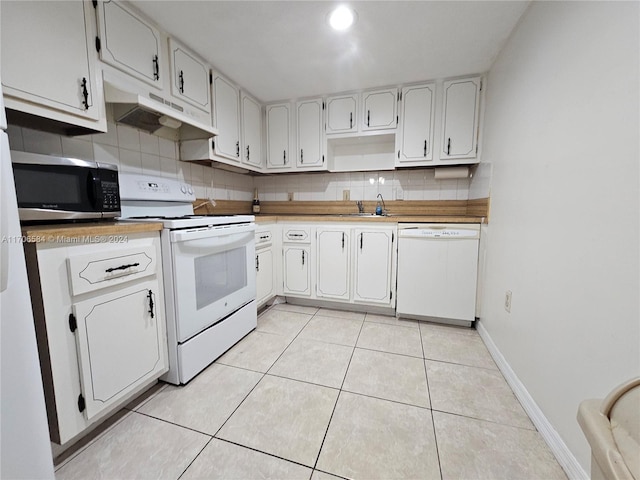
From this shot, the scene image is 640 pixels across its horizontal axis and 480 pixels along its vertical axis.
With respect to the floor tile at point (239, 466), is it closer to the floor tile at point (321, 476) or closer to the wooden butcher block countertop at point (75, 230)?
the floor tile at point (321, 476)

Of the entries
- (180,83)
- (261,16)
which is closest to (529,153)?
(261,16)

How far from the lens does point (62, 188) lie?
104 centimetres

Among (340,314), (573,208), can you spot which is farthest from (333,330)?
(573,208)

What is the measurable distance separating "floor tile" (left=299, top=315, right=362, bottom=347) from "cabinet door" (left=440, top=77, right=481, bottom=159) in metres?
1.72

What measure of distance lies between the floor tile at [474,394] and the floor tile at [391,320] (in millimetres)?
569

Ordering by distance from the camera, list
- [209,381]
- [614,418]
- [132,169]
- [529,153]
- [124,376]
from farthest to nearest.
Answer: [132,169]
[209,381]
[529,153]
[124,376]
[614,418]

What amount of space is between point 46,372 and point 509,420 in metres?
1.85

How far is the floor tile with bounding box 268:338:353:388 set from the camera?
146 centimetres

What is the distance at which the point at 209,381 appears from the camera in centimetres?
143

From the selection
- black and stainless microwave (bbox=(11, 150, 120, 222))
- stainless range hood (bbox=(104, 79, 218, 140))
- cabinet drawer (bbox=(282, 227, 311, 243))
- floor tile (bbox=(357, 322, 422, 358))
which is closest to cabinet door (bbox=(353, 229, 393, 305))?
floor tile (bbox=(357, 322, 422, 358))

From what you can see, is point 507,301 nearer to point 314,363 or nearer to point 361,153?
point 314,363

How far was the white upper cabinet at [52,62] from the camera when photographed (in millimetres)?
1008

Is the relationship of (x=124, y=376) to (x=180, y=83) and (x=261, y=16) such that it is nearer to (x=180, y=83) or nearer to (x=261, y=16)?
(x=180, y=83)

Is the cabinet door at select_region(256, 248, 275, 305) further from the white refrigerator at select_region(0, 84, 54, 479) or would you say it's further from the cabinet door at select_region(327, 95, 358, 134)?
the white refrigerator at select_region(0, 84, 54, 479)
